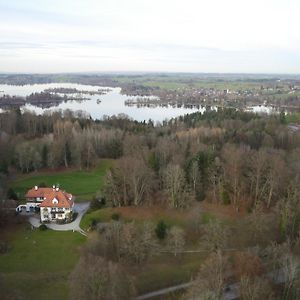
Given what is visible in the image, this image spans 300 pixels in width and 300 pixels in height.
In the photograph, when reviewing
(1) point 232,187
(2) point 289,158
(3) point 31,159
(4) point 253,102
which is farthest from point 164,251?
(4) point 253,102

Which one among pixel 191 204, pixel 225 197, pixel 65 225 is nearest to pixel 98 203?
pixel 65 225

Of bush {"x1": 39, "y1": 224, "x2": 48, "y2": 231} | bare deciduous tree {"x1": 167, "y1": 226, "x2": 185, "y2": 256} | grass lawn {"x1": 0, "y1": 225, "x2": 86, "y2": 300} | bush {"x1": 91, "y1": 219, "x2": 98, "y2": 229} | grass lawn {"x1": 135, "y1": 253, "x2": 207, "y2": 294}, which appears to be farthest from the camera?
bush {"x1": 39, "y1": 224, "x2": 48, "y2": 231}

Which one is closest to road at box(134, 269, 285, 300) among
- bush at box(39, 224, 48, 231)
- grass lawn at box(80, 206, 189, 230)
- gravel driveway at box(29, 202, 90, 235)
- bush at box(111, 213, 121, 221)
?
grass lawn at box(80, 206, 189, 230)

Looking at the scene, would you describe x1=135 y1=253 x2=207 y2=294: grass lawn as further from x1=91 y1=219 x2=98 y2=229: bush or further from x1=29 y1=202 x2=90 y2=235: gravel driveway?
x1=29 y1=202 x2=90 y2=235: gravel driveway

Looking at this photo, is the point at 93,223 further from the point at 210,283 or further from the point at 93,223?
the point at 210,283

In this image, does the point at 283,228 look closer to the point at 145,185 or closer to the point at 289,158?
the point at 145,185

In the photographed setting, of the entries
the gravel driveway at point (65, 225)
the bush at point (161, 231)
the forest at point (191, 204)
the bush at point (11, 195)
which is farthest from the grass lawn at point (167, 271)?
the bush at point (11, 195)
